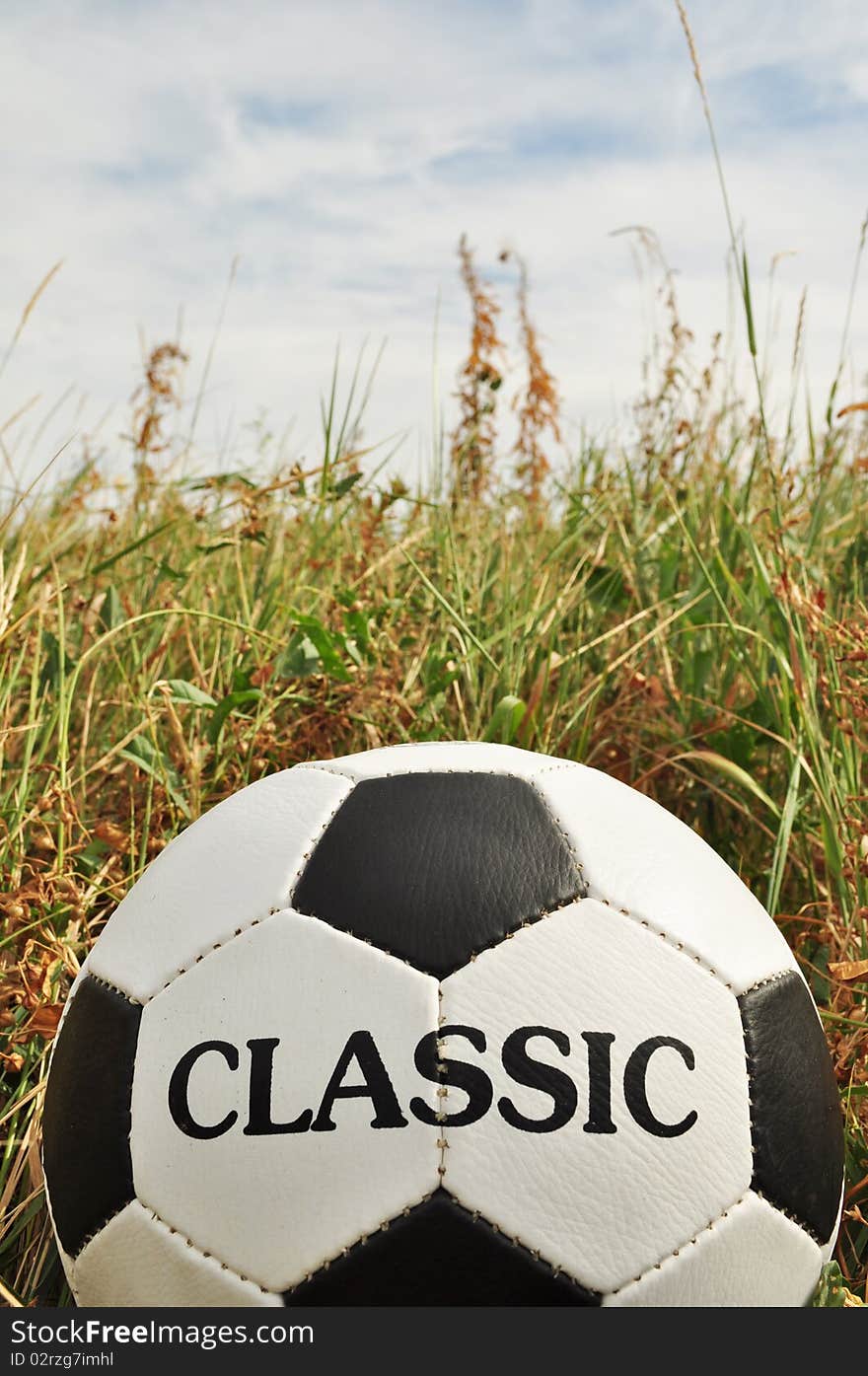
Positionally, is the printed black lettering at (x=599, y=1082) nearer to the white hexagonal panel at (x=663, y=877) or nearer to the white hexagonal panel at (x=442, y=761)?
the white hexagonal panel at (x=663, y=877)

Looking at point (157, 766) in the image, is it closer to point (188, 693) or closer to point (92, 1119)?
point (188, 693)

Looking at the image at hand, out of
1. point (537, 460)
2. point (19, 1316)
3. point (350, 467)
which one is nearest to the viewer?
point (19, 1316)

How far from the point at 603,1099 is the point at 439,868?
37 cm

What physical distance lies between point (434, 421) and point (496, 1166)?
10.9 feet

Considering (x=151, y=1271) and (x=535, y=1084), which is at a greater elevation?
(x=535, y=1084)

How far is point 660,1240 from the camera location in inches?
58.7

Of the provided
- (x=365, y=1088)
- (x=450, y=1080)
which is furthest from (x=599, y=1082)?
(x=365, y=1088)

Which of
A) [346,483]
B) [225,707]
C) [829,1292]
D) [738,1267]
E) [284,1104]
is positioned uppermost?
[346,483]

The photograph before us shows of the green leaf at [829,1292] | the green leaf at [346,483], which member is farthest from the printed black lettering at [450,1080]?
the green leaf at [346,483]

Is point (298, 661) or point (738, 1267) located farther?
point (298, 661)

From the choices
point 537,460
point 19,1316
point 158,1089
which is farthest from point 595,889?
point 537,460

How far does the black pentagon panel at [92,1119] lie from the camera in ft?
5.29

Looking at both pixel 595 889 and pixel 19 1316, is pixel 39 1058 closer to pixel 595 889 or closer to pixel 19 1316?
pixel 19 1316

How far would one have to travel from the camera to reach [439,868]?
162 centimetres
